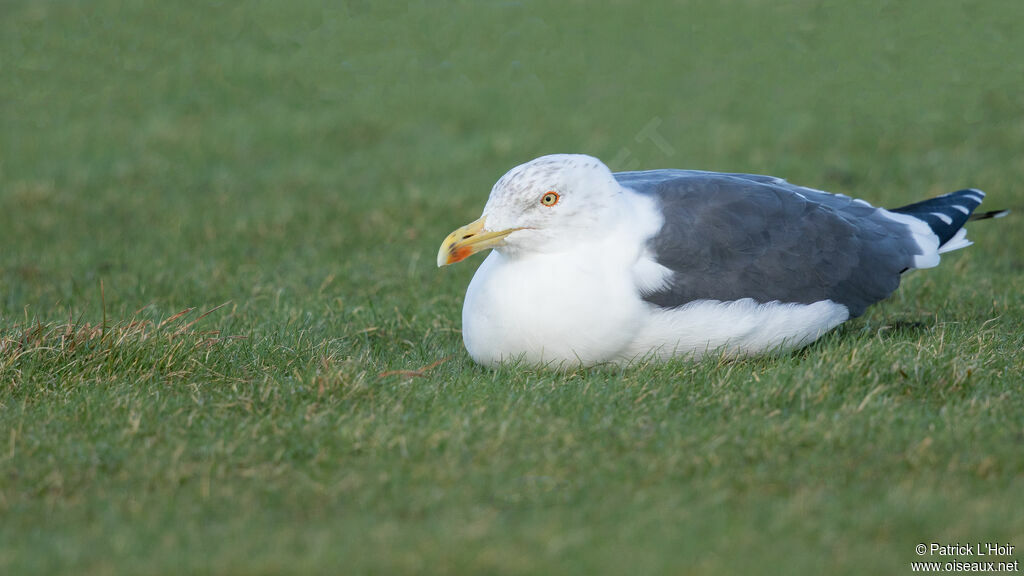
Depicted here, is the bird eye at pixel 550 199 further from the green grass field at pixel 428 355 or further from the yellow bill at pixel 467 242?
the green grass field at pixel 428 355

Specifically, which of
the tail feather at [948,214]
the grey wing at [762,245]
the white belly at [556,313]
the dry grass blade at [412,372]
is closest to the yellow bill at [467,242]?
the white belly at [556,313]

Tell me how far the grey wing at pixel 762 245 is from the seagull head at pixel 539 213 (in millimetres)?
354

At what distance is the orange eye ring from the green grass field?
2.93ft

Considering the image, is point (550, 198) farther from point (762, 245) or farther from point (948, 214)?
point (948, 214)

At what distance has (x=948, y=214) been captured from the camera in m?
7.08

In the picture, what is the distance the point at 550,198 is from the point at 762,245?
3.88 feet

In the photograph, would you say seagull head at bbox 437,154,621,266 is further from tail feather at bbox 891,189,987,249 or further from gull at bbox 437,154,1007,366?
tail feather at bbox 891,189,987,249

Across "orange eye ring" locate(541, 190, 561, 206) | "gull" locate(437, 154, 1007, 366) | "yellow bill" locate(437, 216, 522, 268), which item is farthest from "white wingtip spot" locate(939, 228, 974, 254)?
"yellow bill" locate(437, 216, 522, 268)

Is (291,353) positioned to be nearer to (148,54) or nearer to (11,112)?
(11,112)

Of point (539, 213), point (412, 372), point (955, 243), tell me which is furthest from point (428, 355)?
point (955, 243)

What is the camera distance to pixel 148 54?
1605 cm

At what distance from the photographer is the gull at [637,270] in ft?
18.6

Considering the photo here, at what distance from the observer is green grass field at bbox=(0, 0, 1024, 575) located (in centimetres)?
405

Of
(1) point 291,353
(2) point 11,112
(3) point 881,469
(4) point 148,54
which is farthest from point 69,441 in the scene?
(4) point 148,54
